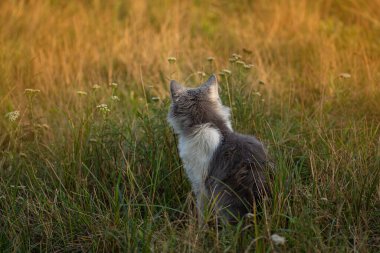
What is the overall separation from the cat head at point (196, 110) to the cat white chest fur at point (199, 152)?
8 centimetres

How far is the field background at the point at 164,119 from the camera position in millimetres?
3398

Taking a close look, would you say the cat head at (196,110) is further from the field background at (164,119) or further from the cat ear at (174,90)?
the field background at (164,119)

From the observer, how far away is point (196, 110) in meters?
3.91

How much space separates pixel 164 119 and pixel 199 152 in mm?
890

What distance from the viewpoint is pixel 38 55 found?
6.98m

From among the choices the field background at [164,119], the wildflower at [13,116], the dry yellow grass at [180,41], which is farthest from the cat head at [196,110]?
the dry yellow grass at [180,41]

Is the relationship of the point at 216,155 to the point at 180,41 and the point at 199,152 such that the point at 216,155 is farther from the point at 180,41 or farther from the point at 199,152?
the point at 180,41

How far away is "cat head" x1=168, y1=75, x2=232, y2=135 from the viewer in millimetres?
3859

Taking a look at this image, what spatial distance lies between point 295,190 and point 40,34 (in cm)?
555

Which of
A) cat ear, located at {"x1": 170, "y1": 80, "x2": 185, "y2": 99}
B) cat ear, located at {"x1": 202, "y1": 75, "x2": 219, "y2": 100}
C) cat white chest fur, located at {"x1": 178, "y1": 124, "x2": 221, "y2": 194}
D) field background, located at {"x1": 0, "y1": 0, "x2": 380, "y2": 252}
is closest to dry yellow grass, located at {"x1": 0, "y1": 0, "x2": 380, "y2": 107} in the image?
field background, located at {"x1": 0, "y1": 0, "x2": 380, "y2": 252}

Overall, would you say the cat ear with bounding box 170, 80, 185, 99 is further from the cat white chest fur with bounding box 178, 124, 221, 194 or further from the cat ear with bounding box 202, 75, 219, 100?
the cat white chest fur with bounding box 178, 124, 221, 194

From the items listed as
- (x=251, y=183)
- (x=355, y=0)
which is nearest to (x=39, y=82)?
(x=251, y=183)

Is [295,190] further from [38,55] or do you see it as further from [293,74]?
[38,55]

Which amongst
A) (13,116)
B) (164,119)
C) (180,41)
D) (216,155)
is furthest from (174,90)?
(180,41)
